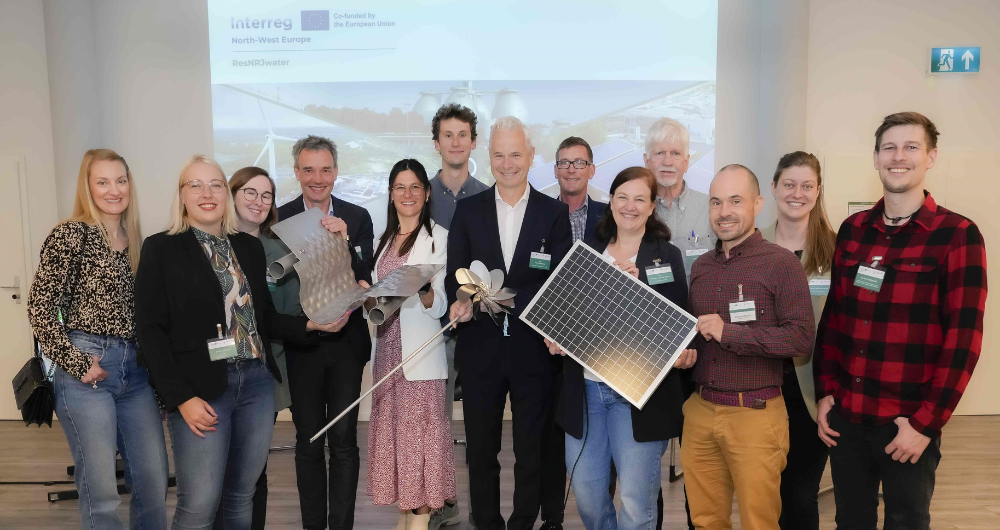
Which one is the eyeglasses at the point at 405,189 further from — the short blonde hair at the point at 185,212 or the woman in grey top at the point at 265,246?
the short blonde hair at the point at 185,212

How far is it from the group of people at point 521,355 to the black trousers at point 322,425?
0.04 ft

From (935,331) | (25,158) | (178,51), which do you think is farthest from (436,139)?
(25,158)

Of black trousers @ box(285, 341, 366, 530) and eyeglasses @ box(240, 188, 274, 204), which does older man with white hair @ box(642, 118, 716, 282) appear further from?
eyeglasses @ box(240, 188, 274, 204)

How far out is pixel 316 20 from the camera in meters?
5.33

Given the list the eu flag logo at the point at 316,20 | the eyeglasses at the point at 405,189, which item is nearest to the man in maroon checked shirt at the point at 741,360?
the eyeglasses at the point at 405,189

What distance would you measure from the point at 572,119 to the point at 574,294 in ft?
10.8

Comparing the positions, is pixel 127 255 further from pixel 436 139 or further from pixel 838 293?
pixel 838 293

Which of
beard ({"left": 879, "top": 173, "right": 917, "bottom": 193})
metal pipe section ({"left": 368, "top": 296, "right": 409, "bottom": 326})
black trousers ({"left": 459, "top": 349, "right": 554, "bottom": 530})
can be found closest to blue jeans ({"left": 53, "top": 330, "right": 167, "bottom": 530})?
metal pipe section ({"left": 368, "top": 296, "right": 409, "bottom": 326})

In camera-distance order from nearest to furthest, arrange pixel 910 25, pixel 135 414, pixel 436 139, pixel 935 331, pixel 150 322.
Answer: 1. pixel 935 331
2. pixel 150 322
3. pixel 135 414
4. pixel 436 139
5. pixel 910 25

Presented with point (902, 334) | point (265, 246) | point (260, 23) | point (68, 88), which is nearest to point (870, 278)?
point (902, 334)

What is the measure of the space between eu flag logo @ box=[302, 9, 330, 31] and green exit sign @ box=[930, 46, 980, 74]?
16.8 ft

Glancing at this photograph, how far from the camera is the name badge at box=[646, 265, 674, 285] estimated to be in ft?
8.13

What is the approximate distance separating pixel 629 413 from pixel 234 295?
1583 millimetres

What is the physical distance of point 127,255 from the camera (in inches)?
99.6
